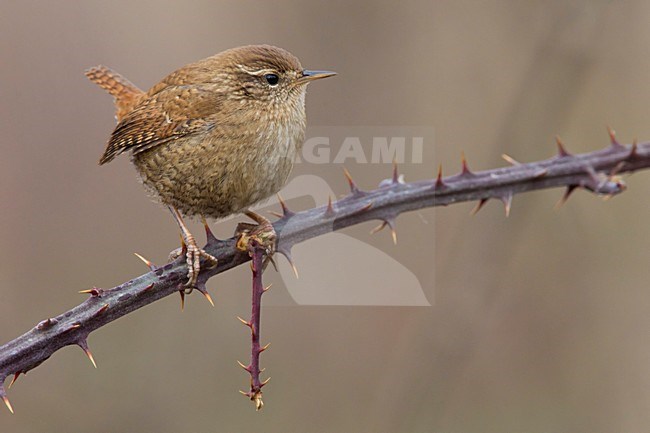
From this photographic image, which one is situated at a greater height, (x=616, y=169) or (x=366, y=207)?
(x=616, y=169)

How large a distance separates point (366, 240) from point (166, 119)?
1.42 meters

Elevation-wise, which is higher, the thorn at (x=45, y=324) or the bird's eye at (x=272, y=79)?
the bird's eye at (x=272, y=79)

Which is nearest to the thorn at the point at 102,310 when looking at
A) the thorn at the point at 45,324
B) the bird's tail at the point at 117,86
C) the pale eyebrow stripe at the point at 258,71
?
the thorn at the point at 45,324

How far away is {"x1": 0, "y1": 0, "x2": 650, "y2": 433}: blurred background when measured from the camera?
423 centimetres

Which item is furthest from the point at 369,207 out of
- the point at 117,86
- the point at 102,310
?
the point at 117,86

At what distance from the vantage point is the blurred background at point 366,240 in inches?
166

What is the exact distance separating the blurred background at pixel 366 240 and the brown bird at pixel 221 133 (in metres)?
0.68

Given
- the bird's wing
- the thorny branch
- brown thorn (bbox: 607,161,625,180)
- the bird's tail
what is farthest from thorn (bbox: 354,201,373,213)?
the bird's tail

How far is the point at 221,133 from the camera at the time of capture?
11.9 feet

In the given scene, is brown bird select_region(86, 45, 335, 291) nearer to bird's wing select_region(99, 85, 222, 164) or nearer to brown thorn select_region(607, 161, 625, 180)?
bird's wing select_region(99, 85, 222, 164)

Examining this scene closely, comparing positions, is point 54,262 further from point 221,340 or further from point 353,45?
point 353,45

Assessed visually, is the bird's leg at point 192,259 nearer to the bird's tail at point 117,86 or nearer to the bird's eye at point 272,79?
the bird's eye at point 272,79

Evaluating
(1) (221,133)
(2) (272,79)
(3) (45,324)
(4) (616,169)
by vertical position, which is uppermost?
(2) (272,79)

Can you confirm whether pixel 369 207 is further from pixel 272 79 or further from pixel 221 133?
pixel 272 79
